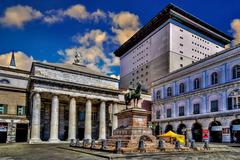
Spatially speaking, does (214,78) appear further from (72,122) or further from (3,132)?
(3,132)

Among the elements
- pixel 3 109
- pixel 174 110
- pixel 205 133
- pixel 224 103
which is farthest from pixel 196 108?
pixel 3 109

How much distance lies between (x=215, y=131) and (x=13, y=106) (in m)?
38.5

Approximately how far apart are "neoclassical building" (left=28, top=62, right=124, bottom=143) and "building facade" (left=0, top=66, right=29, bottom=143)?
10.7 feet

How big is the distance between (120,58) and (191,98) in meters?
63.1

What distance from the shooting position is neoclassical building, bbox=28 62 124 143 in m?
42.2

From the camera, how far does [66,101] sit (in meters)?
51.2

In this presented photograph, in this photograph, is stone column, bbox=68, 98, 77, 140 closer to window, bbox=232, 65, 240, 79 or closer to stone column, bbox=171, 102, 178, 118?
stone column, bbox=171, 102, 178, 118

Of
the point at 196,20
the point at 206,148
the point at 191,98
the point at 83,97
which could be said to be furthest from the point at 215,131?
the point at 196,20

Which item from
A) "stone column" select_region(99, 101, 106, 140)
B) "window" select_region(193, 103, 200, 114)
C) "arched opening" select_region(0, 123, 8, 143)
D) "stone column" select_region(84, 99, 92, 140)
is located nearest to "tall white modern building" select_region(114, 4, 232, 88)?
"window" select_region(193, 103, 200, 114)

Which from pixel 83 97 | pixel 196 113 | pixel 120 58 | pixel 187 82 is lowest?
pixel 196 113

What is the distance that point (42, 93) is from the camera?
43.0 metres

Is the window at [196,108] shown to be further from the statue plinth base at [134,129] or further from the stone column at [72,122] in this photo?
the stone column at [72,122]

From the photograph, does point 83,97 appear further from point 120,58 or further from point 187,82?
point 120,58

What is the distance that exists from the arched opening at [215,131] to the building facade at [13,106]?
1372 inches
